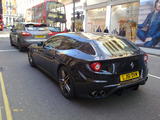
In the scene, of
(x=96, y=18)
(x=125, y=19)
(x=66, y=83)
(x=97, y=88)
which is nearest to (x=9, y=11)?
(x=96, y=18)

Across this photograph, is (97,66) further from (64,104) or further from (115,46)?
(64,104)

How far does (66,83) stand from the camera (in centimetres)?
401

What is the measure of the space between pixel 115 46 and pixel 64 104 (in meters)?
1.72

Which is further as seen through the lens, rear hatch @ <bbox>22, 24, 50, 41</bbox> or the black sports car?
rear hatch @ <bbox>22, 24, 50, 41</bbox>

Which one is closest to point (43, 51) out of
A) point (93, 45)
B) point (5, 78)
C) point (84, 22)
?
point (5, 78)

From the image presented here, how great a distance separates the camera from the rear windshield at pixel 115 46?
12.2 ft

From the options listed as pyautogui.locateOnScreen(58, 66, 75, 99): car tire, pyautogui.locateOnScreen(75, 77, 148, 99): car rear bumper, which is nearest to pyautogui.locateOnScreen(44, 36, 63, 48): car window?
pyautogui.locateOnScreen(58, 66, 75, 99): car tire

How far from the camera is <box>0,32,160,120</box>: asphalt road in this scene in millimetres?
3266

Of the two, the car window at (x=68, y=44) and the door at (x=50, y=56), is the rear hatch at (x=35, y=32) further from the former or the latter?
the car window at (x=68, y=44)

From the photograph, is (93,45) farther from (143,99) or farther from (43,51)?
(43,51)

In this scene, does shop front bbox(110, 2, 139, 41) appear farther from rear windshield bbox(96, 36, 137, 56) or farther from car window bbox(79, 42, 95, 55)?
car window bbox(79, 42, 95, 55)

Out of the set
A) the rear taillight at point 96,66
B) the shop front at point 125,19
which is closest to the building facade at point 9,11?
the shop front at point 125,19

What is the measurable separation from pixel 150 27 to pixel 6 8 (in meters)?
96.0

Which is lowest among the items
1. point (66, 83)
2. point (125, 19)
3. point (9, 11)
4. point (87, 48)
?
point (66, 83)
